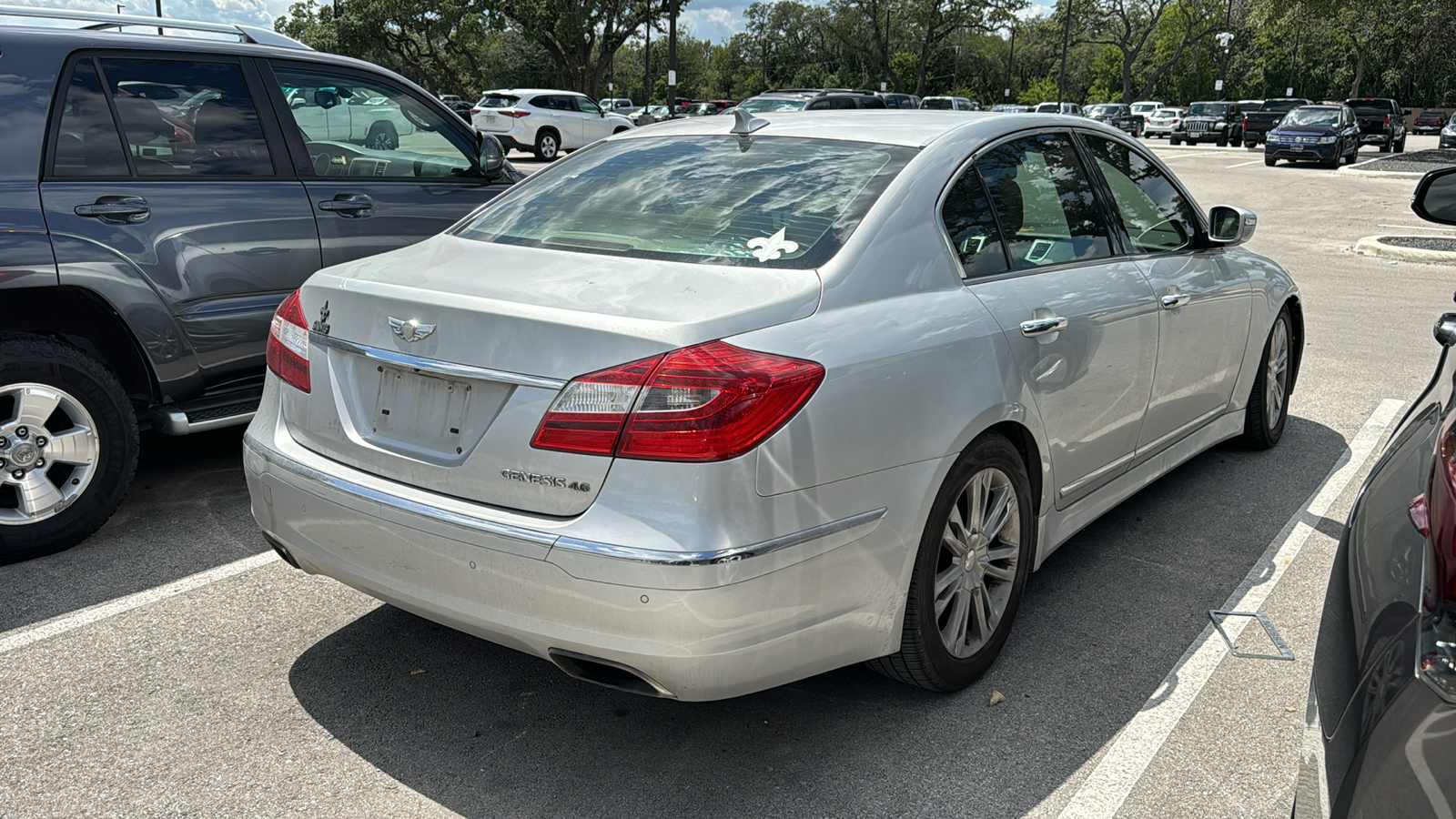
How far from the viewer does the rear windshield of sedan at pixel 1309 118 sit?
30359 millimetres

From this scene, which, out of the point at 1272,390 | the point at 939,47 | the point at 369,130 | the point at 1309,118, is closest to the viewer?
the point at 369,130

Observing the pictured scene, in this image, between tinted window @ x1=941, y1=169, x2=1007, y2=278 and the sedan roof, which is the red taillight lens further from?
tinted window @ x1=941, y1=169, x2=1007, y2=278

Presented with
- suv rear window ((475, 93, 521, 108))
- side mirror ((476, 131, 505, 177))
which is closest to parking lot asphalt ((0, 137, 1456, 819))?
side mirror ((476, 131, 505, 177))

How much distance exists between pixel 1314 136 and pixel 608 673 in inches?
1263

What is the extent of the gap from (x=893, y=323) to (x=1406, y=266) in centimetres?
1293

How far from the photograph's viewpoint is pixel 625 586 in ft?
8.21

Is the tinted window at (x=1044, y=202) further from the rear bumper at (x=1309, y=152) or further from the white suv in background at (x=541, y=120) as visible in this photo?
the rear bumper at (x=1309, y=152)

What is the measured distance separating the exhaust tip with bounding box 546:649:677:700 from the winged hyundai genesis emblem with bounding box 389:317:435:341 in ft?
2.72

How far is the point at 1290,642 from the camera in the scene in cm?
371

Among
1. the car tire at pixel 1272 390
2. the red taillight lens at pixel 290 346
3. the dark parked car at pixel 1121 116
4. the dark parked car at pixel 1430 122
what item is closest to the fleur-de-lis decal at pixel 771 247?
the red taillight lens at pixel 290 346

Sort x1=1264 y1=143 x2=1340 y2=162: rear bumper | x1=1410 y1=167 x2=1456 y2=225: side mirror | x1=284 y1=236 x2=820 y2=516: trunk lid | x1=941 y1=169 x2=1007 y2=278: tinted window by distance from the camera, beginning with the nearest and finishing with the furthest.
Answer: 1. x1=284 y1=236 x2=820 y2=516: trunk lid
2. x1=1410 y1=167 x2=1456 y2=225: side mirror
3. x1=941 y1=169 x2=1007 y2=278: tinted window
4. x1=1264 y1=143 x2=1340 y2=162: rear bumper

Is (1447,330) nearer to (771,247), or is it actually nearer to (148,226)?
(771,247)

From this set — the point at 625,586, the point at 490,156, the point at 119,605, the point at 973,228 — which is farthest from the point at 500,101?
the point at 625,586

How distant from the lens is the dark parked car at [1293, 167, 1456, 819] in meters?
1.52
